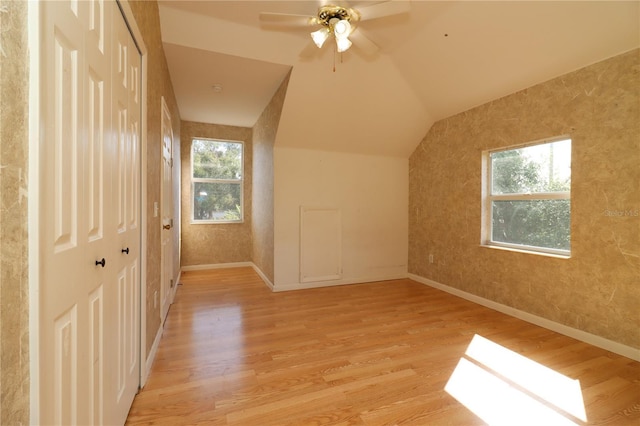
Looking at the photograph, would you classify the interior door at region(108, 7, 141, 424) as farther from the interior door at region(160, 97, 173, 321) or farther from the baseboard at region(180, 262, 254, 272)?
the baseboard at region(180, 262, 254, 272)

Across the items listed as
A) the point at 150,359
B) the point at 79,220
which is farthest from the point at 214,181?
the point at 79,220

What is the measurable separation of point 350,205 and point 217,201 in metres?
2.66

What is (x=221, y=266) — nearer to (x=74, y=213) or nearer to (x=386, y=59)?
(x=386, y=59)

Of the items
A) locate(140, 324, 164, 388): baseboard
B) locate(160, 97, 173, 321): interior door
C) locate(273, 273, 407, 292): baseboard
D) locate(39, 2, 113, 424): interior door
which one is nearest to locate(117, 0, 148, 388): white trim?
locate(140, 324, 164, 388): baseboard

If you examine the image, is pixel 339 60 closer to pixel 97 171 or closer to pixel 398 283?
pixel 97 171

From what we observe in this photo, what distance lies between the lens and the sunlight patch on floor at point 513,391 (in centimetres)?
154

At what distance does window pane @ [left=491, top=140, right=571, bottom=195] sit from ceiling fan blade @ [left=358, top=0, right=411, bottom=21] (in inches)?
80.7

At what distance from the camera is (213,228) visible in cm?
520

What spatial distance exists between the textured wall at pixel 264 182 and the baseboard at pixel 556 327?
2657 millimetres

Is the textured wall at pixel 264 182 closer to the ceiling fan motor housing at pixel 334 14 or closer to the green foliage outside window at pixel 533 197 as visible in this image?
the ceiling fan motor housing at pixel 334 14

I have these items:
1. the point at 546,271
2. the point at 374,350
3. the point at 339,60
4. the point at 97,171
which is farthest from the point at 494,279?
the point at 97,171

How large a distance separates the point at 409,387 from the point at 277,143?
10.3 ft

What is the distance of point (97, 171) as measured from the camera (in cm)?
105

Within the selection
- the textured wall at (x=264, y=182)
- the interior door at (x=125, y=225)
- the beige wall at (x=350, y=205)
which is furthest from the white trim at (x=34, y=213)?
the beige wall at (x=350, y=205)
